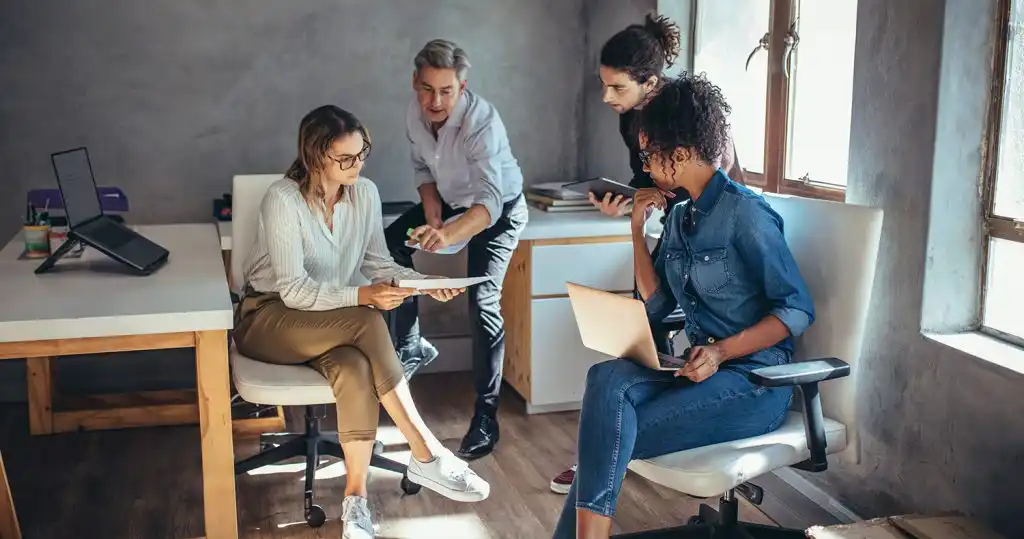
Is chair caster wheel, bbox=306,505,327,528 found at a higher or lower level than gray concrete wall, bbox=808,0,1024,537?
lower

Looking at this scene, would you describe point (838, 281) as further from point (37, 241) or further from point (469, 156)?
point (37, 241)

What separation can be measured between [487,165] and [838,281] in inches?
54.8

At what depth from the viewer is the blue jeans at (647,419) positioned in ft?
7.12

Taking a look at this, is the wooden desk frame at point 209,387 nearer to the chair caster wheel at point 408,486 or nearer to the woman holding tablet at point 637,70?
the chair caster wheel at point 408,486

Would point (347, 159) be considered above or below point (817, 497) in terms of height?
above

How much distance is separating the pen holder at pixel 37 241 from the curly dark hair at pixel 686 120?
187 cm

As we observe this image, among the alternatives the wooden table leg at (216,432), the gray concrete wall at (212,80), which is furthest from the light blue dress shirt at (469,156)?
the wooden table leg at (216,432)

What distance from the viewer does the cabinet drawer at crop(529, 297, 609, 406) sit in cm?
371

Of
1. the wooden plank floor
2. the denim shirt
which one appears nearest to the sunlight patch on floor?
the wooden plank floor

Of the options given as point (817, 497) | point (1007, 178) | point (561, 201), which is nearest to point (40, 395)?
point (561, 201)

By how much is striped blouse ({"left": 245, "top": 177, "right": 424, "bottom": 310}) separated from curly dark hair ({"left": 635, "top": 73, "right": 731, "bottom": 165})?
958mm

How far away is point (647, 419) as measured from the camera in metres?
2.20

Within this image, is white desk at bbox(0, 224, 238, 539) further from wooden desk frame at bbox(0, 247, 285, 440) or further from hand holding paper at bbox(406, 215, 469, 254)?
wooden desk frame at bbox(0, 247, 285, 440)

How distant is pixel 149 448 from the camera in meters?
3.53
